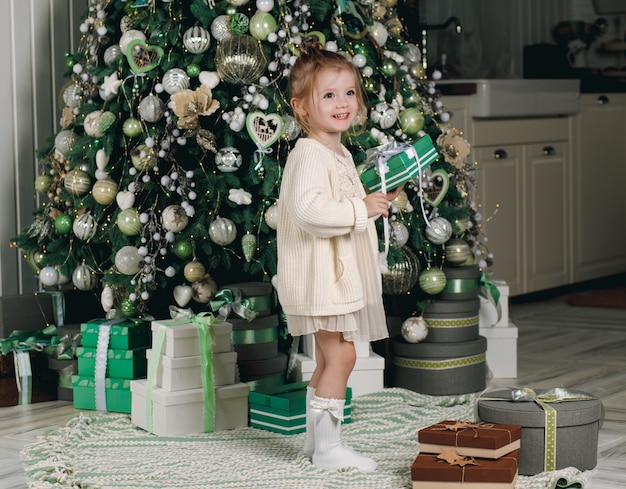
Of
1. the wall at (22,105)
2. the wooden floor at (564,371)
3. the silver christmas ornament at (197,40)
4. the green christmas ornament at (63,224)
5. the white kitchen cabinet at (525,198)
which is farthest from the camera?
the white kitchen cabinet at (525,198)

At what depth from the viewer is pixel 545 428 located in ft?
8.58

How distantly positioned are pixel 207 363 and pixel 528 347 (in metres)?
1.64

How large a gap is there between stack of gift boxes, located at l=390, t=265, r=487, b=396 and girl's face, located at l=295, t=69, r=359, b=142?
107cm

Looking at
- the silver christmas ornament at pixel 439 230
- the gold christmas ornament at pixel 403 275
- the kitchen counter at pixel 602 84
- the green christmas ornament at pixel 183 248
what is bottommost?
the gold christmas ornament at pixel 403 275

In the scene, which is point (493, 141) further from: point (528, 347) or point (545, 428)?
point (545, 428)

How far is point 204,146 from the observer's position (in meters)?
3.32

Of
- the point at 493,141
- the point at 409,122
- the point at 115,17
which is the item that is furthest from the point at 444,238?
the point at 493,141

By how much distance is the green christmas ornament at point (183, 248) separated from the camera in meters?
3.36

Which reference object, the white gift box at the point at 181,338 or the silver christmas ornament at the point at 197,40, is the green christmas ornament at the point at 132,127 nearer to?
the silver christmas ornament at the point at 197,40

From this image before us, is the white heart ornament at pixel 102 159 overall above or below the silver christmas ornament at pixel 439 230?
above

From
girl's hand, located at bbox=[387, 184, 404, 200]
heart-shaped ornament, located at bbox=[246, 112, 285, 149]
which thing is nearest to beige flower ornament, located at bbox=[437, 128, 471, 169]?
heart-shaped ornament, located at bbox=[246, 112, 285, 149]

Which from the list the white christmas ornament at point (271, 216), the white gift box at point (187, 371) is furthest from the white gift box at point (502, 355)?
the white gift box at point (187, 371)

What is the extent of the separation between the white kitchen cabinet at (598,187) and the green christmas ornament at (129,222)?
2818 mm

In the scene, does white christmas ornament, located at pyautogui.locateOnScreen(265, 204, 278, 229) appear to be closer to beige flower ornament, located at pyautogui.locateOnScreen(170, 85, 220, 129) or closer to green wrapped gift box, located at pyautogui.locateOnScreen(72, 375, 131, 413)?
beige flower ornament, located at pyautogui.locateOnScreen(170, 85, 220, 129)
